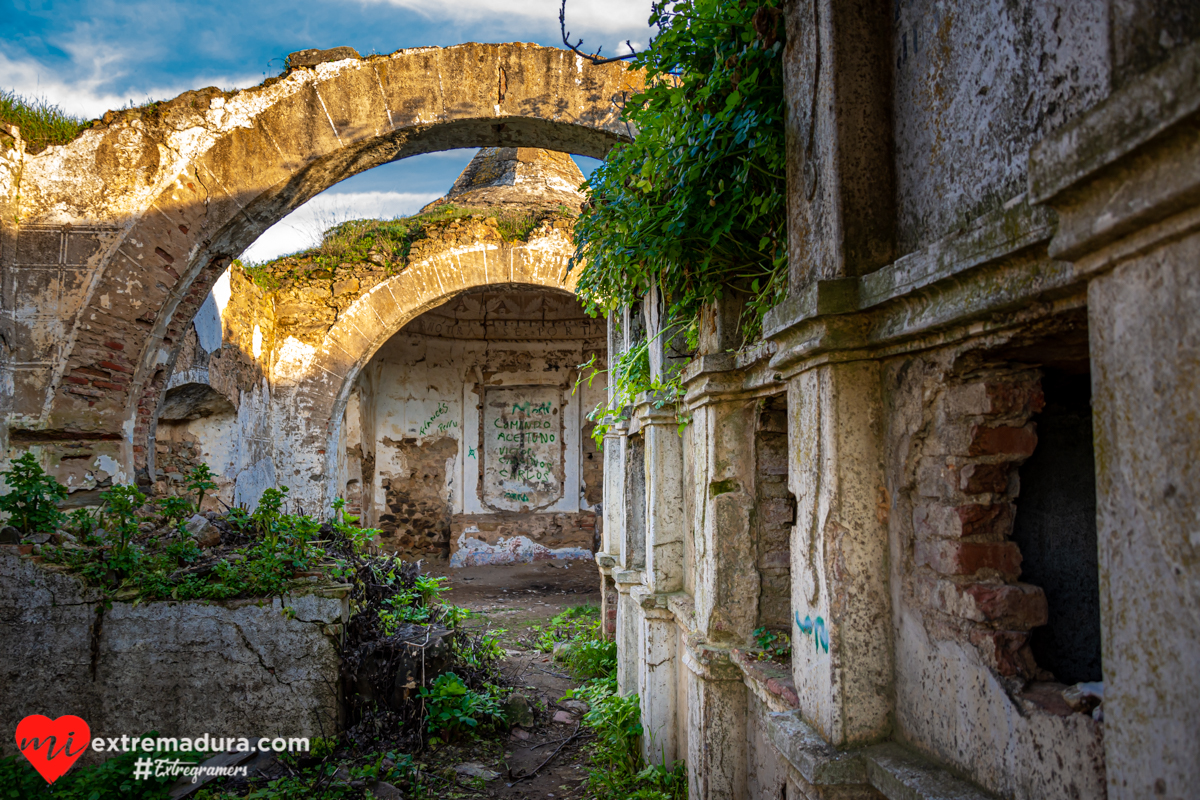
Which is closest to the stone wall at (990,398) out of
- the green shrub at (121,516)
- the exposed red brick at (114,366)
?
the green shrub at (121,516)

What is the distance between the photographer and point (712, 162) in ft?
7.55

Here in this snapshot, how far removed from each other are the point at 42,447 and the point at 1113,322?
18.6ft

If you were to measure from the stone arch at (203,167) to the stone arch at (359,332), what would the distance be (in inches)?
117

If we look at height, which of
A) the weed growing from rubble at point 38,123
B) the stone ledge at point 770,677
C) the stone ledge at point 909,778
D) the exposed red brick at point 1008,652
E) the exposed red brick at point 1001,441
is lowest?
the stone ledge at point 770,677

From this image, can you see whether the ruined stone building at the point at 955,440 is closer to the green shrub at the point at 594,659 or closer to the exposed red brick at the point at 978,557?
the exposed red brick at the point at 978,557

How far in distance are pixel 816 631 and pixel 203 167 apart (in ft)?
16.9

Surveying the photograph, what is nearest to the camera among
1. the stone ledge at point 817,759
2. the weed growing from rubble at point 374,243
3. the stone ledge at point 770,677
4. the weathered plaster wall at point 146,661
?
the stone ledge at point 817,759

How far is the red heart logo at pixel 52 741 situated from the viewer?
3.62 m

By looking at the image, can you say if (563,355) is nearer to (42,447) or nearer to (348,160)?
(348,160)

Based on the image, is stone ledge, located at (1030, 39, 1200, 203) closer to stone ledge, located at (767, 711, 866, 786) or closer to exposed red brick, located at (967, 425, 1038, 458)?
exposed red brick, located at (967, 425, 1038, 458)

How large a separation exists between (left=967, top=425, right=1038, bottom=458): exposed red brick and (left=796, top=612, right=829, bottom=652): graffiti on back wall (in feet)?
1.94

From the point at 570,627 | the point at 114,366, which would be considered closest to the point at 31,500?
the point at 114,366

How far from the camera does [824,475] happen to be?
1.75 meters

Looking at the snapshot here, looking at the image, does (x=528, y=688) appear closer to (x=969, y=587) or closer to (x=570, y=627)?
(x=570, y=627)
